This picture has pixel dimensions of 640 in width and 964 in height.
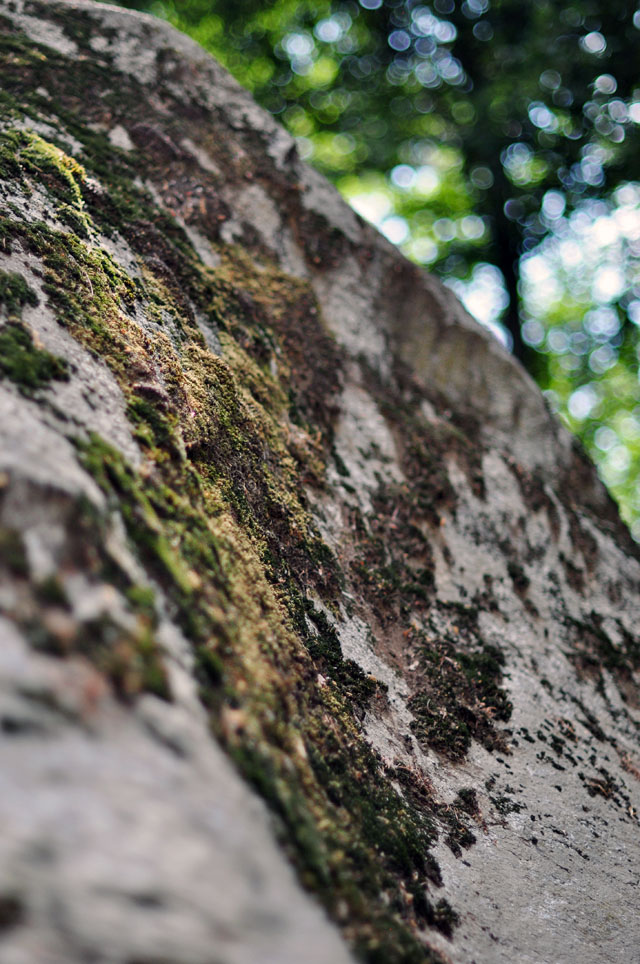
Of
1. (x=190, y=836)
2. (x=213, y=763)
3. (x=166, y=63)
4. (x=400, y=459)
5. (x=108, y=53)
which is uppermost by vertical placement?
(x=166, y=63)

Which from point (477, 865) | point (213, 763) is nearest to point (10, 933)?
point (213, 763)

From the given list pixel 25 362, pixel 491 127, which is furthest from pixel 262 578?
pixel 491 127

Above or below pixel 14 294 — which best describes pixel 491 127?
above

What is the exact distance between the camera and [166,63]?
685cm

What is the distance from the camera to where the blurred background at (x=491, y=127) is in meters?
12.9

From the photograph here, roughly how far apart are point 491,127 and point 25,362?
1364 cm

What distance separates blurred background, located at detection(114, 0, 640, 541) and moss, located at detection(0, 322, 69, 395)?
42.0ft

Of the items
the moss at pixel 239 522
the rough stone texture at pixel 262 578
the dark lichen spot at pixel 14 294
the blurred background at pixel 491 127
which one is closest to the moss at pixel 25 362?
the rough stone texture at pixel 262 578

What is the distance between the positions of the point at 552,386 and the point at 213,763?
18819 mm

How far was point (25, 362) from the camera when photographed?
2588 mm

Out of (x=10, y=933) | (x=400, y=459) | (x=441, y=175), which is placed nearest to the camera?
(x=10, y=933)

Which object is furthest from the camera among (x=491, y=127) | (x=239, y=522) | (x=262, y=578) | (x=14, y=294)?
(x=491, y=127)

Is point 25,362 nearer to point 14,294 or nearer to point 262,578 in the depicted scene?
point 14,294

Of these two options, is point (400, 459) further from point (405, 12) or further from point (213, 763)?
point (405, 12)
